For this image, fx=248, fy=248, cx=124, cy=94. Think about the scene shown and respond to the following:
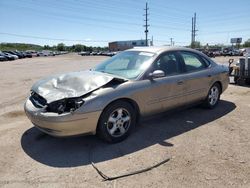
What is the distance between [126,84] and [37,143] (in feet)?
5.78

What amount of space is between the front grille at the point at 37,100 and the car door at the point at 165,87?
1.62m

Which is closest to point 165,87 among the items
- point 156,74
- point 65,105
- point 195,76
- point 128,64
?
point 156,74

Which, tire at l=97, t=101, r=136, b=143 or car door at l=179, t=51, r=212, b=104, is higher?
car door at l=179, t=51, r=212, b=104

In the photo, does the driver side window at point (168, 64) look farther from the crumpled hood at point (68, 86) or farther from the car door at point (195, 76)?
the crumpled hood at point (68, 86)

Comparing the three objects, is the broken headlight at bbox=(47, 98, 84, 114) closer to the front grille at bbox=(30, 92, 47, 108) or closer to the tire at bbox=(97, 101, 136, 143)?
the front grille at bbox=(30, 92, 47, 108)

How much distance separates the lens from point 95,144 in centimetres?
402

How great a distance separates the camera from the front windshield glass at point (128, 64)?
446cm

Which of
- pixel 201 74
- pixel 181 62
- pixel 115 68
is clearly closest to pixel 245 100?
pixel 201 74

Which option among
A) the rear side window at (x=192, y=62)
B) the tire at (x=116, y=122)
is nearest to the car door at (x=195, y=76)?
the rear side window at (x=192, y=62)

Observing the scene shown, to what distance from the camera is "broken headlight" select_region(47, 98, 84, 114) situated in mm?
3562

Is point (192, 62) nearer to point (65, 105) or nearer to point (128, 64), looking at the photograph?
point (128, 64)

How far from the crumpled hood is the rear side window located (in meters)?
1.92

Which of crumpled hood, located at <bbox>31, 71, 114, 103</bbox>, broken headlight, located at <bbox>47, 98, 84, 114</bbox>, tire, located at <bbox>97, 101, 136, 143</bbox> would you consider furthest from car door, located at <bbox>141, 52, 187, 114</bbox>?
broken headlight, located at <bbox>47, 98, 84, 114</bbox>

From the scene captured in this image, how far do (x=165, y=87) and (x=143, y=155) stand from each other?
57.4 inches
